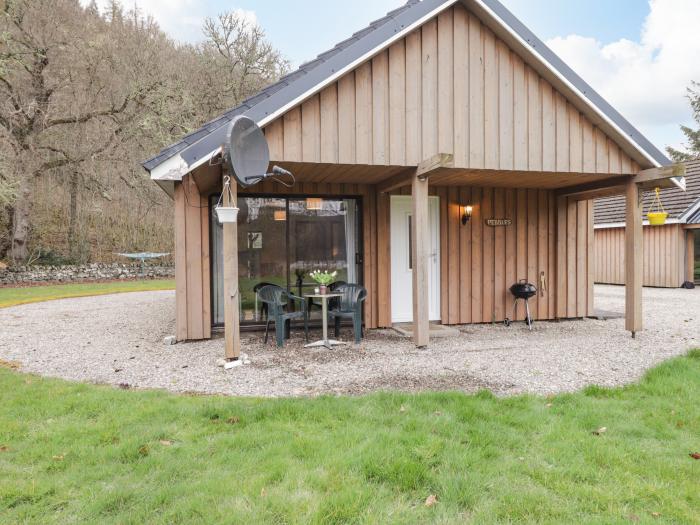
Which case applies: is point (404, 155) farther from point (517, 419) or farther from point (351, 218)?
point (517, 419)

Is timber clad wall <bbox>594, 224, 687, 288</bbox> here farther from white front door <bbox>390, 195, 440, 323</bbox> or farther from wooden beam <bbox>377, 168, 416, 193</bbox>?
wooden beam <bbox>377, 168, 416, 193</bbox>

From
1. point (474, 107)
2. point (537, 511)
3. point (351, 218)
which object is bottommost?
point (537, 511)

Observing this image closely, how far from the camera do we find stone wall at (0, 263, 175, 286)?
14469 millimetres

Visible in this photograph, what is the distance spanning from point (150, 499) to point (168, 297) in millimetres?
10431

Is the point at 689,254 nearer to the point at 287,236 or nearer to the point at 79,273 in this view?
the point at 287,236

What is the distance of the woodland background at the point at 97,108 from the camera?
45.7ft

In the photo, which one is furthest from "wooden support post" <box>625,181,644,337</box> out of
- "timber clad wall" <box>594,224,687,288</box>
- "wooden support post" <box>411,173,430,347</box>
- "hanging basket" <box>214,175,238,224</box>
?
"timber clad wall" <box>594,224,687,288</box>

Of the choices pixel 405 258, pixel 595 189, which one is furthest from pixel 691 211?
pixel 405 258

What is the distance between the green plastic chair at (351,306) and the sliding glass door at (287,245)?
638 millimetres

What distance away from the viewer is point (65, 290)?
42.3ft

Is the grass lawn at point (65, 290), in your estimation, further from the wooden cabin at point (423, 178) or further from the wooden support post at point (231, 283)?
the wooden support post at point (231, 283)

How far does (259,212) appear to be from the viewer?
656 cm

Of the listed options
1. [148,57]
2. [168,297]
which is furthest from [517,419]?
[148,57]

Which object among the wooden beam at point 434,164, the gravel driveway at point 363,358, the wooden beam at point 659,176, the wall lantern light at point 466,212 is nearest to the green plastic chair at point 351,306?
the gravel driveway at point 363,358
